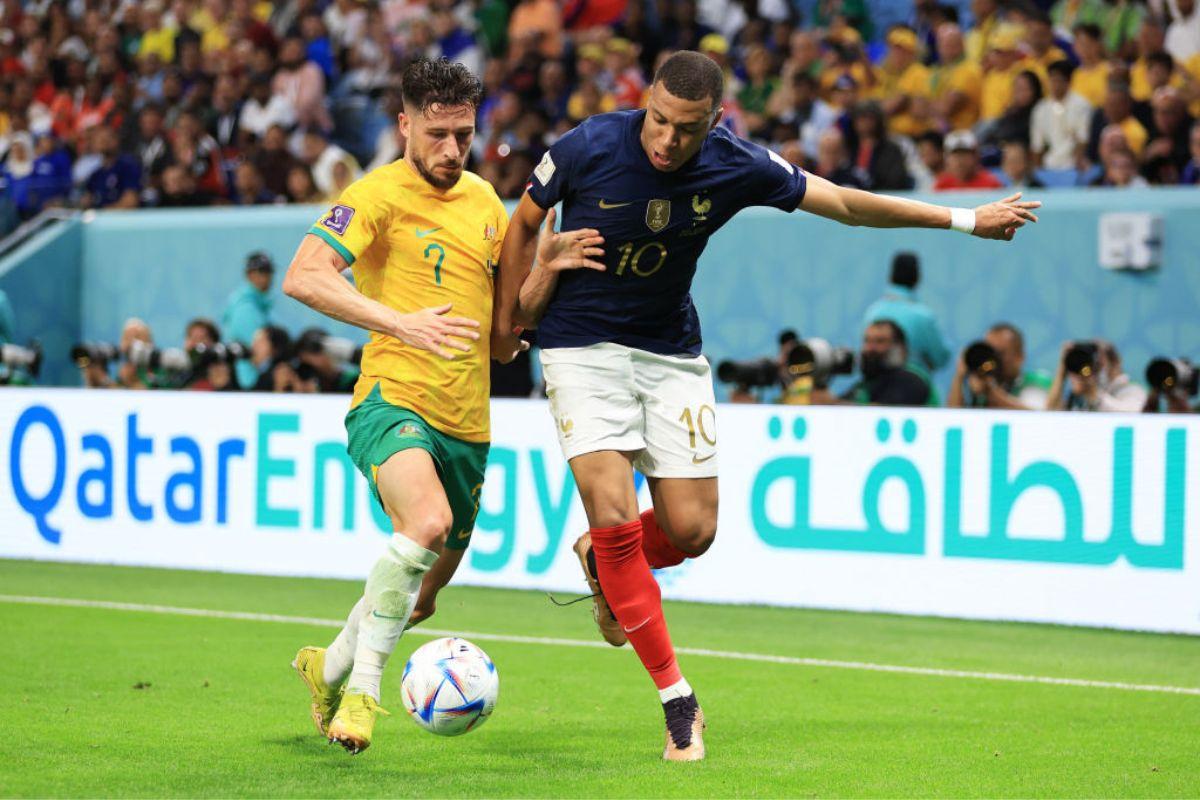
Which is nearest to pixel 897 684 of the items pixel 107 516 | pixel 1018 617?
pixel 1018 617

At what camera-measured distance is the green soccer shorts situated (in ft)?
19.2

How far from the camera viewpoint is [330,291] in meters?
5.57

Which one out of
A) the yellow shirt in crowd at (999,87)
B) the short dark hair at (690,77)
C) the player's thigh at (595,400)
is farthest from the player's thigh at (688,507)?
the yellow shirt in crowd at (999,87)

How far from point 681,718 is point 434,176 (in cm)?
202

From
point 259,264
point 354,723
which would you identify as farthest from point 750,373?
point 354,723

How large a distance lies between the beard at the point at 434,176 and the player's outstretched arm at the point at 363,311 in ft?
1.76

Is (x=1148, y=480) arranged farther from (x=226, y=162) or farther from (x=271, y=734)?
(x=226, y=162)

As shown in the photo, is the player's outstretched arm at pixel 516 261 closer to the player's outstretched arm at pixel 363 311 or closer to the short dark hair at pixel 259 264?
the player's outstretched arm at pixel 363 311

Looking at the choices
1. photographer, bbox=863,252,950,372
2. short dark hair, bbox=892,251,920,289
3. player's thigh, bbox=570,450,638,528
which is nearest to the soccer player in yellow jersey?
player's thigh, bbox=570,450,638,528

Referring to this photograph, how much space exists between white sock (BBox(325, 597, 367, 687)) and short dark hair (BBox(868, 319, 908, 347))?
6493mm

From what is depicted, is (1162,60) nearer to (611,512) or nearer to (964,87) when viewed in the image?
(964,87)

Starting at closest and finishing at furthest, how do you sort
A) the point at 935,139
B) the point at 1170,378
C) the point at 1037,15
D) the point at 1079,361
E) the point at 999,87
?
the point at 1170,378, the point at 1079,361, the point at 935,139, the point at 999,87, the point at 1037,15

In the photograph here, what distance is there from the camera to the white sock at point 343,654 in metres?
5.95

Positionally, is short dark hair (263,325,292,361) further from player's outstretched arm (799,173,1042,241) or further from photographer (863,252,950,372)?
player's outstretched arm (799,173,1042,241)
